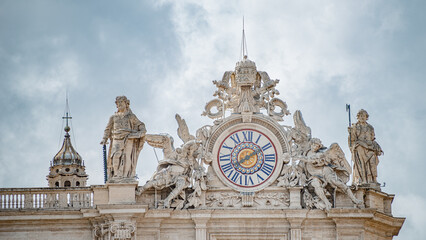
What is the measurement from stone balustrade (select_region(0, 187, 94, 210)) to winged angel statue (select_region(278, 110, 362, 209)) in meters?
4.42

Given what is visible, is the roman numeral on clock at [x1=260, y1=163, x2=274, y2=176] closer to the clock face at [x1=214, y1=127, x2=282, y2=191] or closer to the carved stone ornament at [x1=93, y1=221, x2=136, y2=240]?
the clock face at [x1=214, y1=127, x2=282, y2=191]

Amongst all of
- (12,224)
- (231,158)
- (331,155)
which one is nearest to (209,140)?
(231,158)

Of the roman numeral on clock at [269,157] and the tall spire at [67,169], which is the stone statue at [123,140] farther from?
the tall spire at [67,169]

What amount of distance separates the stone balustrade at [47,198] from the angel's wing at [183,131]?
2.38 meters

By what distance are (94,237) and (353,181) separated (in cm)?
609

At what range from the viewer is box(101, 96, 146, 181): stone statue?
30.1 metres

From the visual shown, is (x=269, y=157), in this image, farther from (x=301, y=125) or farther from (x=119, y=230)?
(x=119, y=230)

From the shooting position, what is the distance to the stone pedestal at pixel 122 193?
2978cm

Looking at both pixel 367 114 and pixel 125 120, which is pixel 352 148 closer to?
pixel 367 114

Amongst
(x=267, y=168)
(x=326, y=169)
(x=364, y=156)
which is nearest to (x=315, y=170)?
(x=326, y=169)

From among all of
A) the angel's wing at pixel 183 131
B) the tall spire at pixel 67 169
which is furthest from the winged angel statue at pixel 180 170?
the tall spire at pixel 67 169

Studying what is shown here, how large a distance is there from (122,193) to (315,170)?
14.2 ft

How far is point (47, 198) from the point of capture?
30.1 meters

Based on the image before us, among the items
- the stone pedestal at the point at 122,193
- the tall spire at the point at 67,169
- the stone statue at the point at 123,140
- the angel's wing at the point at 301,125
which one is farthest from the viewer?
the tall spire at the point at 67,169
